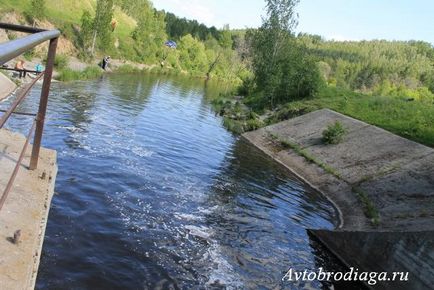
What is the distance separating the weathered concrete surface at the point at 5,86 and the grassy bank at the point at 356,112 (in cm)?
1906

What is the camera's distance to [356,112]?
39.1m

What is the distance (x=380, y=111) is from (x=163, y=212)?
94.1 feet

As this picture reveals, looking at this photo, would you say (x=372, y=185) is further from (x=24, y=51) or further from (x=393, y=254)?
(x=24, y=51)

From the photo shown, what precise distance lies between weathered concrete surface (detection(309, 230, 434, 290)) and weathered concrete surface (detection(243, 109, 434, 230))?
266 cm

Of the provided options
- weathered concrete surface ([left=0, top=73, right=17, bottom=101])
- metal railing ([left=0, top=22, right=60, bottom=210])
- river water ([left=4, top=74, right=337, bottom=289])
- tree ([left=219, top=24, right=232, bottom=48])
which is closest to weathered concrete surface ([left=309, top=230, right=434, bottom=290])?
river water ([left=4, top=74, right=337, bottom=289])

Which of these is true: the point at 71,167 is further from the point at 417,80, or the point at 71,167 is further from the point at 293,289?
the point at 417,80

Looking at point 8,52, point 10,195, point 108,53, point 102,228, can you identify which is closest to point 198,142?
point 102,228

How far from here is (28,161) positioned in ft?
24.5

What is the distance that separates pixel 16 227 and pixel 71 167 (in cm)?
1269

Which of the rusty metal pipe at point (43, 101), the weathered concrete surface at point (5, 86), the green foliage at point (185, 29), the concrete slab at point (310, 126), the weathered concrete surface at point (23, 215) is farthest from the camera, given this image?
the green foliage at point (185, 29)

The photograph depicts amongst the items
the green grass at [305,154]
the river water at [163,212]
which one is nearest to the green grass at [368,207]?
the river water at [163,212]

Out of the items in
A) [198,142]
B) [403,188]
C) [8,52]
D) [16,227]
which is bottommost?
[198,142]

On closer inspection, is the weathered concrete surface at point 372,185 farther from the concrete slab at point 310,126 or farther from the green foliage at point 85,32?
the green foliage at point 85,32

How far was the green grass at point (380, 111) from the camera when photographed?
3102 centimetres
